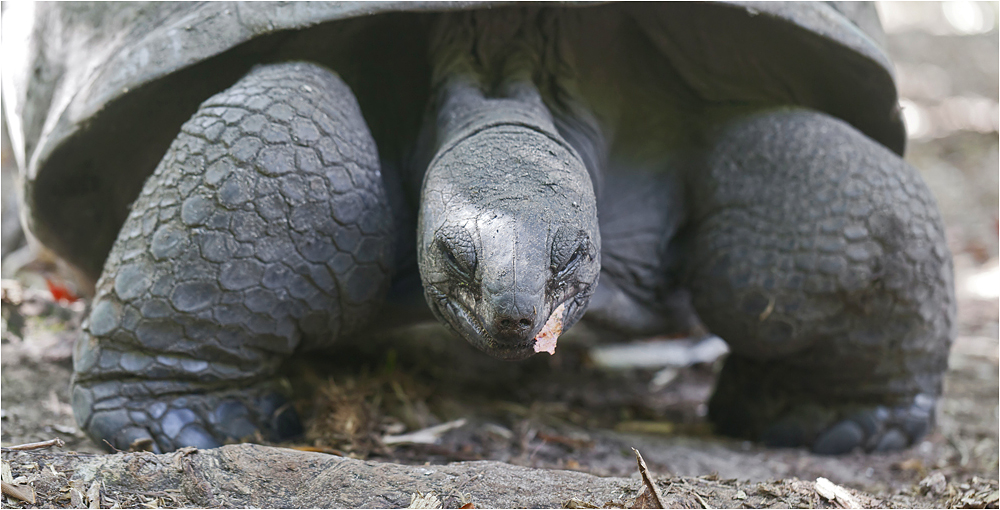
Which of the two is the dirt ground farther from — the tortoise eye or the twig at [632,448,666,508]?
the tortoise eye

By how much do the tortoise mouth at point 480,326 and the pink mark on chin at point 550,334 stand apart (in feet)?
0.04

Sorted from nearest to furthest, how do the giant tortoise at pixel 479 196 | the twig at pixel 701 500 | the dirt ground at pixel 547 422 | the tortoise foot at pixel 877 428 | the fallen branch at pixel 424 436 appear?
the twig at pixel 701 500
the dirt ground at pixel 547 422
the giant tortoise at pixel 479 196
the fallen branch at pixel 424 436
the tortoise foot at pixel 877 428

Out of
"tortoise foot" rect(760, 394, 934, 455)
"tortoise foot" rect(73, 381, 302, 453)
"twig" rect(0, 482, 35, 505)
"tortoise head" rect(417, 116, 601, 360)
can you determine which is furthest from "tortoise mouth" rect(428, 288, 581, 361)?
"tortoise foot" rect(760, 394, 934, 455)

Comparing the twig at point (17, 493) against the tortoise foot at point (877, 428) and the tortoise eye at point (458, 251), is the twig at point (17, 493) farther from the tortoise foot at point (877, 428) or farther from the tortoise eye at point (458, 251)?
the tortoise foot at point (877, 428)

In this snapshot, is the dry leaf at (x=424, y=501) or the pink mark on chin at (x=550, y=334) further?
the pink mark on chin at (x=550, y=334)

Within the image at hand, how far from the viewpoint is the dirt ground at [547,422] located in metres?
1.85

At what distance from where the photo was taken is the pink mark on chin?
179 centimetres

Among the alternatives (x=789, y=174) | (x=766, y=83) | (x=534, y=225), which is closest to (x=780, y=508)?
(x=534, y=225)

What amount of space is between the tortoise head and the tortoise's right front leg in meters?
0.33

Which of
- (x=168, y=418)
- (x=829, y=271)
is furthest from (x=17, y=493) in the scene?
(x=829, y=271)

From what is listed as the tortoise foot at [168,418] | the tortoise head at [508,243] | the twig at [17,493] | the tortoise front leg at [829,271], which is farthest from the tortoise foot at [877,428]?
the twig at [17,493]

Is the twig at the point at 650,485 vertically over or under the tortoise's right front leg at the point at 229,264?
under

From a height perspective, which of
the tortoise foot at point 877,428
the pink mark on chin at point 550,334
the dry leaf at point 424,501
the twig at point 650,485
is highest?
the pink mark on chin at point 550,334

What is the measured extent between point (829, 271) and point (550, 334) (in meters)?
1.19
